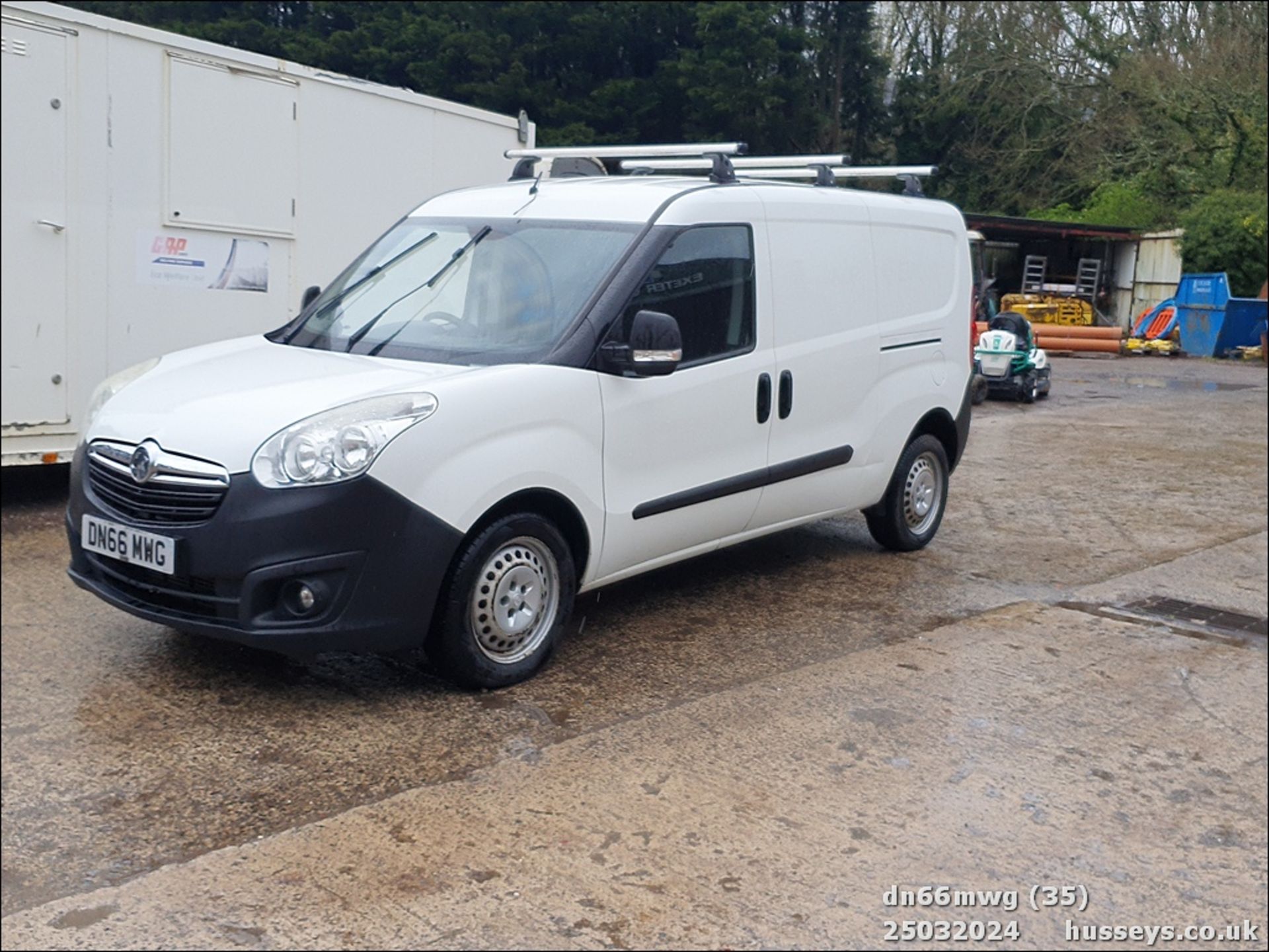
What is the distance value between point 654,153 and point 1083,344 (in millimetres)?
22457

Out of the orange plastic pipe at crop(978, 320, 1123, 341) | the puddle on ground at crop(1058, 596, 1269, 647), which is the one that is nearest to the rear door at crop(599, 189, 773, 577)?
the puddle on ground at crop(1058, 596, 1269, 647)

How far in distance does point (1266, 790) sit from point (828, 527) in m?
4.05

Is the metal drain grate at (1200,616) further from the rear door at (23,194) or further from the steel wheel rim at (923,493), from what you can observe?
the rear door at (23,194)

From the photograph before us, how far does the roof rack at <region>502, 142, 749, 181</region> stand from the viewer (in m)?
6.02

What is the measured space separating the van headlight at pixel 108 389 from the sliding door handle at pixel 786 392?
107 inches

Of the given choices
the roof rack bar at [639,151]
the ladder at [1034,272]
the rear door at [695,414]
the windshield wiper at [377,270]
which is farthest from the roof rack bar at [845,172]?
the ladder at [1034,272]

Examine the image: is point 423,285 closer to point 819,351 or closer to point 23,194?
point 819,351

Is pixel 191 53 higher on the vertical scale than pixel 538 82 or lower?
lower

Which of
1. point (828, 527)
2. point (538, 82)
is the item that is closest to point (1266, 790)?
point (828, 527)

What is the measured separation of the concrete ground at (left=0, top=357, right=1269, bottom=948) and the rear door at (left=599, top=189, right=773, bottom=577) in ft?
1.69

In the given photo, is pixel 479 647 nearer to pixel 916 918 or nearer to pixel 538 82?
pixel 916 918

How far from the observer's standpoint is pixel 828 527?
8.17 m

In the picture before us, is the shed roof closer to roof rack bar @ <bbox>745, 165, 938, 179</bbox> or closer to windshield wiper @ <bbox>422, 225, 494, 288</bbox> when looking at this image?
roof rack bar @ <bbox>745, 165, 938, 179</bbox>

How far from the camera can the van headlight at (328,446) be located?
14.2 feet
